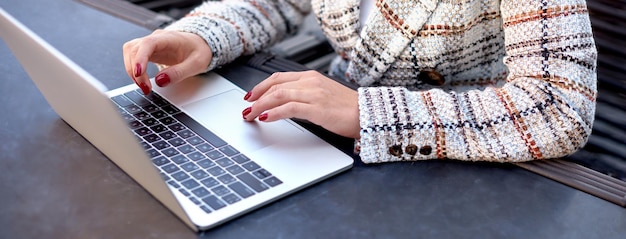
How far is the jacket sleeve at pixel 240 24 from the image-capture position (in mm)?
1107

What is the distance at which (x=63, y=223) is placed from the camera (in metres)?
0.74

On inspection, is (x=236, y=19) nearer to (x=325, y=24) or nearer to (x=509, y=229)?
(x=325, y=24)

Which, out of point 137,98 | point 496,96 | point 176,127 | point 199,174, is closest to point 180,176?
point 199,174

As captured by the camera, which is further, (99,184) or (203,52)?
(203,52)

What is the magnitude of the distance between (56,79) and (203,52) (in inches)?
12.0

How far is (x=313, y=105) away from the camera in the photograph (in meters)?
0.89

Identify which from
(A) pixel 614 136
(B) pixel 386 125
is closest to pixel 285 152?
(B) pixel 386 125

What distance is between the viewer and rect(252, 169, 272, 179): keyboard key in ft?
2.63

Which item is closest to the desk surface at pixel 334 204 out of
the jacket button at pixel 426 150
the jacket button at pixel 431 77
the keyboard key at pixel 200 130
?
the jacket button at pixel 426 150

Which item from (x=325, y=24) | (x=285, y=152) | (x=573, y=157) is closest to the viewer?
(x=285, y=152)

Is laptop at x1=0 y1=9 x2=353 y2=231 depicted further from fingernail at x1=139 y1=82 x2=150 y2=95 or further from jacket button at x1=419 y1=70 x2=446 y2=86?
jacket button at x1=419 y1=70 x2=446 y2=86

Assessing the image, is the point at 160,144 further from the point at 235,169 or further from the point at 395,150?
the point at 395,150

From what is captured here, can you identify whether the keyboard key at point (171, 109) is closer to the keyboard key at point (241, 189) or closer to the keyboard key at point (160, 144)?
the keyboard key at point (160, 144)

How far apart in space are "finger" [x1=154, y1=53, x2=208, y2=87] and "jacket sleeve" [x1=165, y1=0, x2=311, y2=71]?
30 mm
